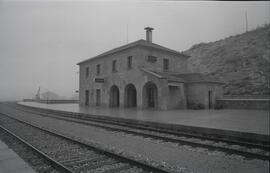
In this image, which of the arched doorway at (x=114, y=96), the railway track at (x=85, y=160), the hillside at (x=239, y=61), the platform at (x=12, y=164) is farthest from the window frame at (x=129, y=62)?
the hillside at (x=239, y=61)

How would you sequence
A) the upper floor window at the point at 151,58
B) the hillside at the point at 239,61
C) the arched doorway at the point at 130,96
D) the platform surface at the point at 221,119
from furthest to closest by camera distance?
the hillside at the point at 239,61
the arched doorway at the point at 130,96
the upper floor window at the point at 151,58
the platform surface at the point at 221,119

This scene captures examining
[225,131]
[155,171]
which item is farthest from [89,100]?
[155,171]

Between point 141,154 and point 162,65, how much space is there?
18587mm

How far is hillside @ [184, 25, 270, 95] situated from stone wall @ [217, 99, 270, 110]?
11.2 meters

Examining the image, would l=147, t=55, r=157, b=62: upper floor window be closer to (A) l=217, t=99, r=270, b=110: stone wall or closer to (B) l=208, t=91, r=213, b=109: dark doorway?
→ (B) l=208, t=91, r=213, b=109: dark doorway

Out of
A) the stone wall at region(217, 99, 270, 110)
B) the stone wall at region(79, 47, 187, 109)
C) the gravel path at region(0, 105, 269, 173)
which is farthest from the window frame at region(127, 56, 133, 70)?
the gravel path at region(0, 105, 269, 173)

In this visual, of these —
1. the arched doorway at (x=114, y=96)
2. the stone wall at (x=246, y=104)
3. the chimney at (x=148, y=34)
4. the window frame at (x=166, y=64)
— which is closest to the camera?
the stone wall at (x=246, y=104)

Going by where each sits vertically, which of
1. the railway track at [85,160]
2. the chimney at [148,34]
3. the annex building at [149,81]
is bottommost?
the railway track at [85,160]

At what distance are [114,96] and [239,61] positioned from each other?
30036 millimetres

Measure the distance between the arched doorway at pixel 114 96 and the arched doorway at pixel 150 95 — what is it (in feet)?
17.8

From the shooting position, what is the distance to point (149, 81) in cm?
2002

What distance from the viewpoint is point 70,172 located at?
437 cm

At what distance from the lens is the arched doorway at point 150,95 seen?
69.1 feet

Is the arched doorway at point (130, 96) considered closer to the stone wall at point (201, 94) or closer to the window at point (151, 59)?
the window at point (151, 59)
